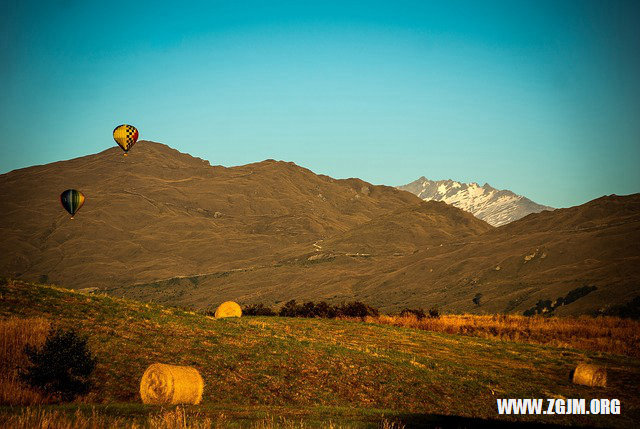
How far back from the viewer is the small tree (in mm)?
19906

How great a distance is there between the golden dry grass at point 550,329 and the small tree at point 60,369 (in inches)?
1220

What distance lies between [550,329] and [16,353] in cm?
4012

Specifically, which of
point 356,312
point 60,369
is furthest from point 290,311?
point 60,369

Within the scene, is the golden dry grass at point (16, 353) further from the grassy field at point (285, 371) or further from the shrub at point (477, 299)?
the shrub at point (477, 299)

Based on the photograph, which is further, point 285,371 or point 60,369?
point 285,371

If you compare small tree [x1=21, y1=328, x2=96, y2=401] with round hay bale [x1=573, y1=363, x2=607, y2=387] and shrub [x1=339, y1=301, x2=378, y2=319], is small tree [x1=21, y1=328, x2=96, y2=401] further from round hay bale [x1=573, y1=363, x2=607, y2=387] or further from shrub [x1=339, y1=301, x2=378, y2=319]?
shrub [x1=339, y1=301, x2=378, y2=319]

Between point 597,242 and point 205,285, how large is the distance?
122581mm

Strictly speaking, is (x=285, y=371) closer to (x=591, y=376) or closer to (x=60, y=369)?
(x=60, y=369)

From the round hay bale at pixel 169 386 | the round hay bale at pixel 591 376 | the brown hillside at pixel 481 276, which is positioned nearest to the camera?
the round hay bale at pixel 169 386

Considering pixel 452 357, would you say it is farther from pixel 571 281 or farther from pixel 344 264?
pixel 344 264

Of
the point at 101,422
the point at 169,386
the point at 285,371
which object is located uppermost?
the point at 169,386

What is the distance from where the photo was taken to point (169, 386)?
1964 centimetres

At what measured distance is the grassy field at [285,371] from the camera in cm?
1897

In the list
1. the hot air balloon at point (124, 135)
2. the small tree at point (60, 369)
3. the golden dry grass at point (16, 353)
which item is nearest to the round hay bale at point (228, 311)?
the golden dry grass at point (16, 353)
